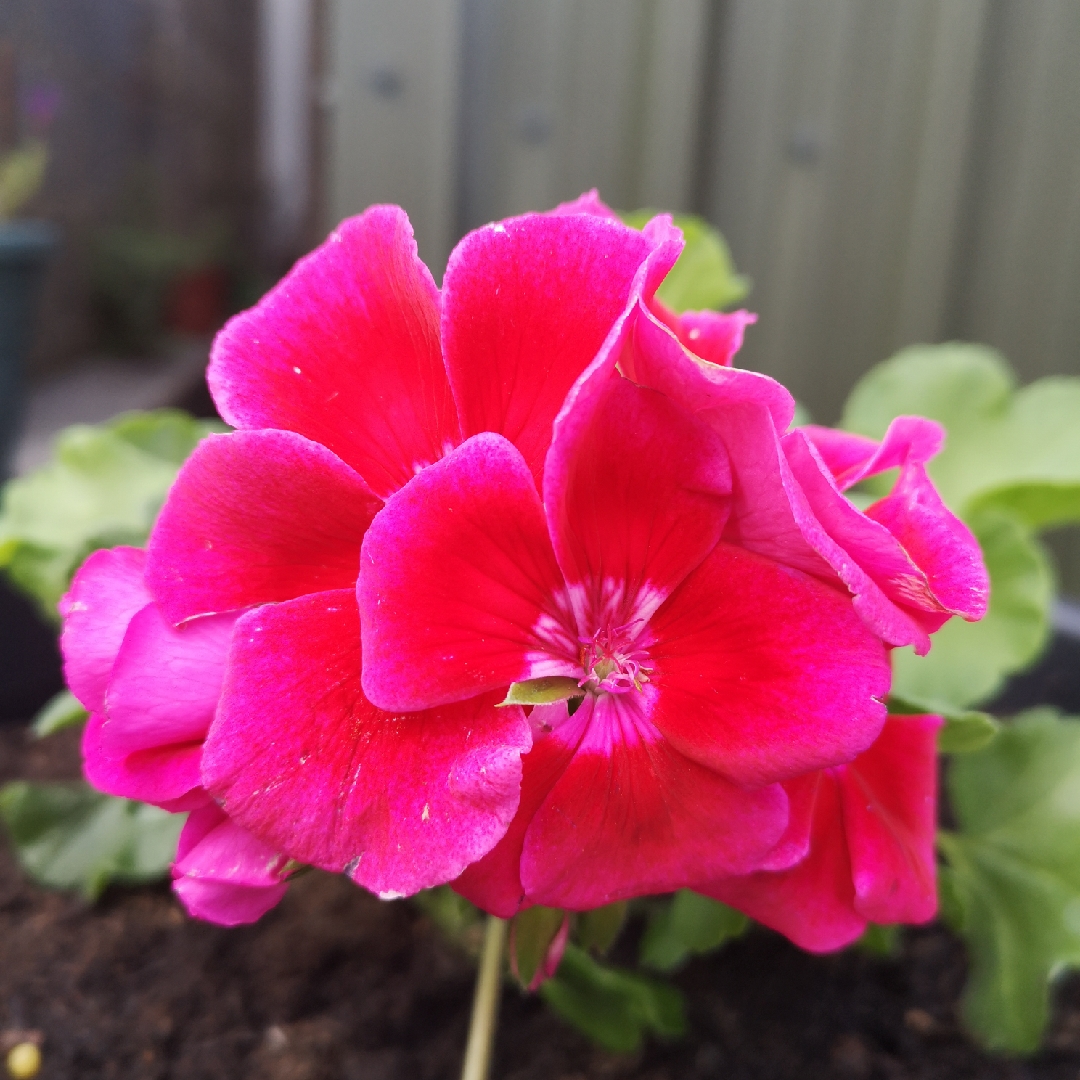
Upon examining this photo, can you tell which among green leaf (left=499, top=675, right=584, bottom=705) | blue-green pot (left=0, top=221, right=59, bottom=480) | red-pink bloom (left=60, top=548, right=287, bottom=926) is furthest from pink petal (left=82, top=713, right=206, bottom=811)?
blue-green pot (left=0, top=221, right=59, bottom=480)

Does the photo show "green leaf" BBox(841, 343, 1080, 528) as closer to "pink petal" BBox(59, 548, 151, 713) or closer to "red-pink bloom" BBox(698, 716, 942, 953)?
"red-pink bloom" BBox(698, 716, 942, 953)

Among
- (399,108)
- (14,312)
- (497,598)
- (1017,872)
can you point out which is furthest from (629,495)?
(399,108)

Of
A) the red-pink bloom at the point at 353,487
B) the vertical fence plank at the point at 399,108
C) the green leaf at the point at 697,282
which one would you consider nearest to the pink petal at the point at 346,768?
the red-pink bloom at the point at 353,487

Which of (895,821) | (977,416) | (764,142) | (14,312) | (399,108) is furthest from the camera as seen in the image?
(399,108)

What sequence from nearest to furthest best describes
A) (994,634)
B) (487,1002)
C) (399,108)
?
(487,1002), (994,634), (399,108)

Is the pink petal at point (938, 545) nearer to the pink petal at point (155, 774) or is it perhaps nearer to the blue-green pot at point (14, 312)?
the pink petal at point (155, 774)

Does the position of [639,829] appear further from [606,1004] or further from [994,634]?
[994,634]

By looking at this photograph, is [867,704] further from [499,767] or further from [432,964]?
[432,964]

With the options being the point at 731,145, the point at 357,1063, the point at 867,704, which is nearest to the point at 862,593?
the point at 867,704
